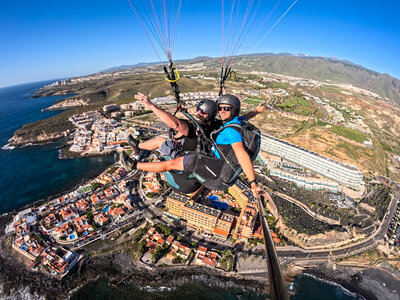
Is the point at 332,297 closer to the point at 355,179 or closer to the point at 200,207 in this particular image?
the point at 200,207

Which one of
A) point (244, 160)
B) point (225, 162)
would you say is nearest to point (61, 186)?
point (225, 162)

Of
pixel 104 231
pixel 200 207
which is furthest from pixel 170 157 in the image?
pixel 104 231

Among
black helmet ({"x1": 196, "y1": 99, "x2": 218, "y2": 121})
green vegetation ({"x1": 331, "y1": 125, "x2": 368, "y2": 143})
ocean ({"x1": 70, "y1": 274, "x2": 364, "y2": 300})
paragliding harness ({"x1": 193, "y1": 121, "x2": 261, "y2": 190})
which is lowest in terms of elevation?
green vegetation ({"x1": 331, "y1": 125, "x2": 368, "y2": 143})

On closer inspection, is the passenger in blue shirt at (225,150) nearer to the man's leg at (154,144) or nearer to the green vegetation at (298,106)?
the man's leg at (154,144)

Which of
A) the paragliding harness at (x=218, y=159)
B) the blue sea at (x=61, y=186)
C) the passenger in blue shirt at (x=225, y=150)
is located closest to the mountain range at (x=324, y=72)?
the blue sea at (x=61, y=186)

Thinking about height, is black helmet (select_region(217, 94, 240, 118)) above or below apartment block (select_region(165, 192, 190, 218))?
above

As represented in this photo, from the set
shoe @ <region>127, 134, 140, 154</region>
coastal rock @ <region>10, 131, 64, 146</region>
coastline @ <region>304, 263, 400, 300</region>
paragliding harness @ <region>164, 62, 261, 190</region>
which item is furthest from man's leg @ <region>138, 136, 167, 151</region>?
coastal rock @ <region>10, 131, 64, 146</region>

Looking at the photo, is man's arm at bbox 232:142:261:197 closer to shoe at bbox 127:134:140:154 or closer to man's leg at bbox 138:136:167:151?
Answer: man's leg at bbox 138:136:167:151
